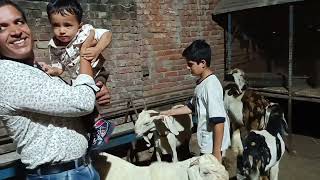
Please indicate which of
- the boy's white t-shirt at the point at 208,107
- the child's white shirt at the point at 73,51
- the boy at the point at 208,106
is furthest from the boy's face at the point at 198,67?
the child's white shirt at the point at 73,51

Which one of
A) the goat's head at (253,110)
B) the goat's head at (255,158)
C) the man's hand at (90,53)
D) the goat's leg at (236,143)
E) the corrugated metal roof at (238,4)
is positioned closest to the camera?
the man's hand at (90,53)

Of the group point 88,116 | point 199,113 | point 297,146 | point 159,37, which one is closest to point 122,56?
point 159,37

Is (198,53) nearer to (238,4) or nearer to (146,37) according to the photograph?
(146,37)

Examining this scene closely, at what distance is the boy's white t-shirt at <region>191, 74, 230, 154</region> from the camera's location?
3264mm

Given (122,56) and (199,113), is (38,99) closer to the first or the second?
(199,113)

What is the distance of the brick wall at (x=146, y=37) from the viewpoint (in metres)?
5.76

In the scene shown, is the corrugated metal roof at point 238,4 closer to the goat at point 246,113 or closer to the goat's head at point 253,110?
the goat at point 246,113

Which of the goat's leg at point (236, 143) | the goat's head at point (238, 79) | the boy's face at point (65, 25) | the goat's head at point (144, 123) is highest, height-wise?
the boy's face at point (65, 25)

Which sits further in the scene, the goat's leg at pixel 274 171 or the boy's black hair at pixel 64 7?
the goat's leg at pixel 274 171

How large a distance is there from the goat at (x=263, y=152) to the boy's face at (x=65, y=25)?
2.32 m

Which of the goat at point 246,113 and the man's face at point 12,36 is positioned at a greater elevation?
the man's face at point 12,36

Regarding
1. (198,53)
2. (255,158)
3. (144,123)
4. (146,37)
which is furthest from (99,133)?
(146,37)

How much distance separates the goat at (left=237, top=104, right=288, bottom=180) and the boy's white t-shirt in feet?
1.62

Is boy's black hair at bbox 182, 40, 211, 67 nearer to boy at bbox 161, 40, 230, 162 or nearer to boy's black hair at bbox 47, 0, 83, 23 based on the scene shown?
boy at bbox 161, 40, 230, 162
